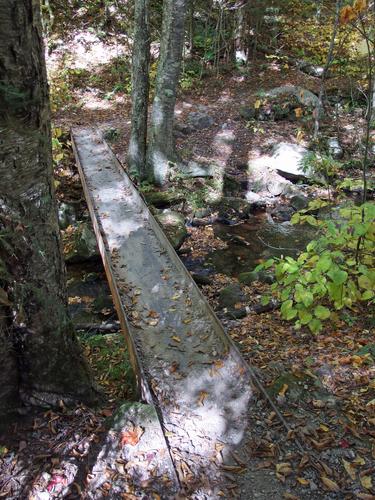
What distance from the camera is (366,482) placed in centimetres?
246

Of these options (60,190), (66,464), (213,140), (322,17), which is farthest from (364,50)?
(66,464)

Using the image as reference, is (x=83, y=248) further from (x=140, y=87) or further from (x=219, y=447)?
(x=219, y=447)

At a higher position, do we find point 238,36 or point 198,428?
point 238,36

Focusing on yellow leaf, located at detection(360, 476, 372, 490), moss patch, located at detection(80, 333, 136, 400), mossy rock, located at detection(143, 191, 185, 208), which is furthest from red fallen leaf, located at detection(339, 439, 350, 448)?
mossy rock, located at detection(143, 191, 185, 208)

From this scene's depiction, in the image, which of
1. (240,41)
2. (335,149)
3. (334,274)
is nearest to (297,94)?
(335,149)

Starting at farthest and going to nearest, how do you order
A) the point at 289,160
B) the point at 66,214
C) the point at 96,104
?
the point at 96,104 < the point at 289,160 < the point at 66,214

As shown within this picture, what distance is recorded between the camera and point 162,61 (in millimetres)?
8078

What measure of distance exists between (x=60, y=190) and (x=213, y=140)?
171 inches

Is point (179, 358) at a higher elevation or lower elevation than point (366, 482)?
lower

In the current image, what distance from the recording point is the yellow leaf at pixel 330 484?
8.08 feet

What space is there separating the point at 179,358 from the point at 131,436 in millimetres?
1059

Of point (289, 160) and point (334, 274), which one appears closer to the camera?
point (334, 274)

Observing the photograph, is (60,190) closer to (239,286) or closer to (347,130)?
(239,286)

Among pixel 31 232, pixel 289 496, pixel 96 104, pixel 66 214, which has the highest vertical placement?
pixel 31 232
